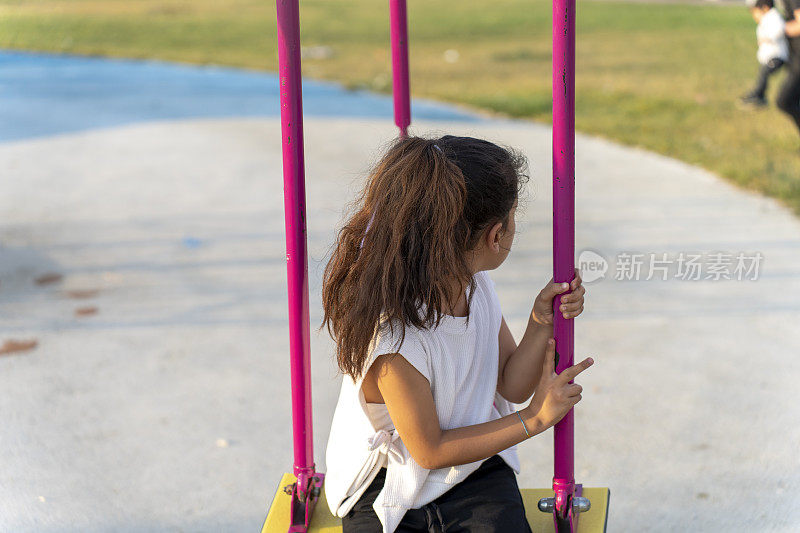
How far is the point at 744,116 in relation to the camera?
254 inches

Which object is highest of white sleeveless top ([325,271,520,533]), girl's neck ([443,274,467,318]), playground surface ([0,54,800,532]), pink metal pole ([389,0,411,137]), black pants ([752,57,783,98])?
pink metal pole ([389,0,411,137])

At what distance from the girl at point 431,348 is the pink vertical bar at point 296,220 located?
3.9 inches

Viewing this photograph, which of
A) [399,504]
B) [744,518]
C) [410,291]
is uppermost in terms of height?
[410,291]

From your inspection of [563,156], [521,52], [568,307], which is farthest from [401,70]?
[521,52]

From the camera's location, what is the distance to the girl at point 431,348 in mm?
1415

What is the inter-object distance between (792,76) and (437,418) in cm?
430

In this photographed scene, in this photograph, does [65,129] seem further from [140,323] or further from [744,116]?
[744,116]

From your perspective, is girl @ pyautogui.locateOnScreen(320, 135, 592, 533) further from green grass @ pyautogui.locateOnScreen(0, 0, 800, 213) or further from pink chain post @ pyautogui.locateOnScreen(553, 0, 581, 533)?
green grass @ pyautogui.locateOnScreen(0, 0, 800, 213)

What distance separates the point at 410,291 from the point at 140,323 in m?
2.02

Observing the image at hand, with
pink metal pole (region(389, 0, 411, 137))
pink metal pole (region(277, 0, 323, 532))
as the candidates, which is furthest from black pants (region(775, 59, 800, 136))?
pink metal pole (region(277, 0, 323, 532))

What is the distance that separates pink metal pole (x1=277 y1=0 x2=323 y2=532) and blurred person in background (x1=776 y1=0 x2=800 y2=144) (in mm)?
4059

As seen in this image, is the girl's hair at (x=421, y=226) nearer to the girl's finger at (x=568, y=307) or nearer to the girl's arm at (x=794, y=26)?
the girl's finger at (x=568, y=307)

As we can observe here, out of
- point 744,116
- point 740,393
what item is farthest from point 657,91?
point 740,393

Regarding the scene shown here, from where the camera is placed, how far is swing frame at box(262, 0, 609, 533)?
4.68ft
